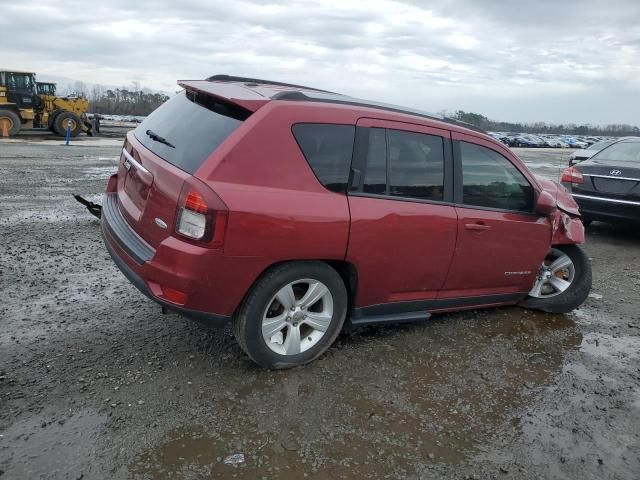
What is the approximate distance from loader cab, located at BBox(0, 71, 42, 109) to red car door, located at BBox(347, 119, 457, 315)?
24069mm

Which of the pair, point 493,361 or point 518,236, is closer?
point 493,361

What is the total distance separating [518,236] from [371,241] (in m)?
1.58

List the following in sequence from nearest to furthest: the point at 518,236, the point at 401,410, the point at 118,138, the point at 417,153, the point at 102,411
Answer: the point at 102,411 → the point at 401,410 → the point at 417,153 → the point at 518,236 → the point at 118,138

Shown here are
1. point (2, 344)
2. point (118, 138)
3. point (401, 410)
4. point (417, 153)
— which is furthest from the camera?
point (118, 138)

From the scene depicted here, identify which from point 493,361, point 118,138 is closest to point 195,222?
point 493,361

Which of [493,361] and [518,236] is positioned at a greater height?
[518,236]

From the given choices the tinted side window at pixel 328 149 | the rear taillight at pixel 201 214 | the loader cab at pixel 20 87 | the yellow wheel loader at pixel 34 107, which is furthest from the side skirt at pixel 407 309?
the loader cab at pixel 20 87

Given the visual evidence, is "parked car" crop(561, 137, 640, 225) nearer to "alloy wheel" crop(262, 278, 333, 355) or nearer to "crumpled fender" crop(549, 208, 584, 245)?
"crumpled fender" crop(549, 208, 584, 245)

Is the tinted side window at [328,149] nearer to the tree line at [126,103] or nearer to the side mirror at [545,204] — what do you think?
the side mirror at [545,204]

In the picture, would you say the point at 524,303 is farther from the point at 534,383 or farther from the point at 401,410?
the point at 401,410

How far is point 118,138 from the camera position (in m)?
26.8

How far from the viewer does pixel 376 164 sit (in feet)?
12.1

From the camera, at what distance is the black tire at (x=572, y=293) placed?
16.3 ft

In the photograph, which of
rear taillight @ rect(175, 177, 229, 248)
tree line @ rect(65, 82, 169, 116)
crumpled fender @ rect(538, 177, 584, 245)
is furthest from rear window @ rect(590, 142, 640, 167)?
tree line @ rect(65, 82, 169, 116)
